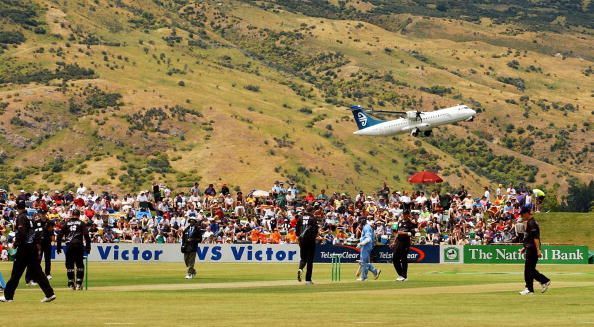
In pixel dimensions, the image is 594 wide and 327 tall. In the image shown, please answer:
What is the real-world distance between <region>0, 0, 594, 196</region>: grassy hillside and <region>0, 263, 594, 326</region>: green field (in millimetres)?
73735

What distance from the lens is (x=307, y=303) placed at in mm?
26078

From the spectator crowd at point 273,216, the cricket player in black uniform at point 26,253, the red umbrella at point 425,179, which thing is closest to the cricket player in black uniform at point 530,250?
the cricket player in black uniform at point 26,253

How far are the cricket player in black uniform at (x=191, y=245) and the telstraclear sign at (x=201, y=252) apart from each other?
17.8m

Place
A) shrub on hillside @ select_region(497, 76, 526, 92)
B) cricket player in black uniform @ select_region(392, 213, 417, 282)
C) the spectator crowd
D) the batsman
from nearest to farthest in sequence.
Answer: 1. cricket player in black uniform @ select_region(392, 213, 417, 282)
2. the batsman
3. the spectator crowd
4. shrub on hillside @ select_region(497, 76, 526, 92)

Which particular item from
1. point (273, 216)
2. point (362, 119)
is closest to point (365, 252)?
point (273, 216)

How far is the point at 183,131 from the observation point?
12400cm

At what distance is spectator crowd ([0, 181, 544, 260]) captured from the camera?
62938 mm

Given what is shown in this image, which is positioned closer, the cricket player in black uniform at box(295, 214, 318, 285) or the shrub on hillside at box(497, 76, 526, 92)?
the cricket player in black uniform at box(295, 214, 318, 285)

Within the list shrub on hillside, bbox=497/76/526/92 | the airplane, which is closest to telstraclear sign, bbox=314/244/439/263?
the airplane

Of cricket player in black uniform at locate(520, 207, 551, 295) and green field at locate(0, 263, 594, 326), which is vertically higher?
cricket player in black uniform at locate(520, 207, 551, 295)

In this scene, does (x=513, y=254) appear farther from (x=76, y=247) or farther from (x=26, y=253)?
(x=26, y=253)

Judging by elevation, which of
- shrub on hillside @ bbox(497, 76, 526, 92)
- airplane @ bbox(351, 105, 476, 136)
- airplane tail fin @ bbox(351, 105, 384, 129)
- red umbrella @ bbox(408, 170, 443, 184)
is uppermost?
shrub on hillside @ bbox(497, 76, 526, 92)

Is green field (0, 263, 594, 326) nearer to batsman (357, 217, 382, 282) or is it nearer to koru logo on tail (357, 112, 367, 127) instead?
batsman (357, 217, 382, 282)

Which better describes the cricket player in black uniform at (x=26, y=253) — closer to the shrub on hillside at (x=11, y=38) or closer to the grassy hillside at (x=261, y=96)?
the grassy hillside at (x=261, y=96)
